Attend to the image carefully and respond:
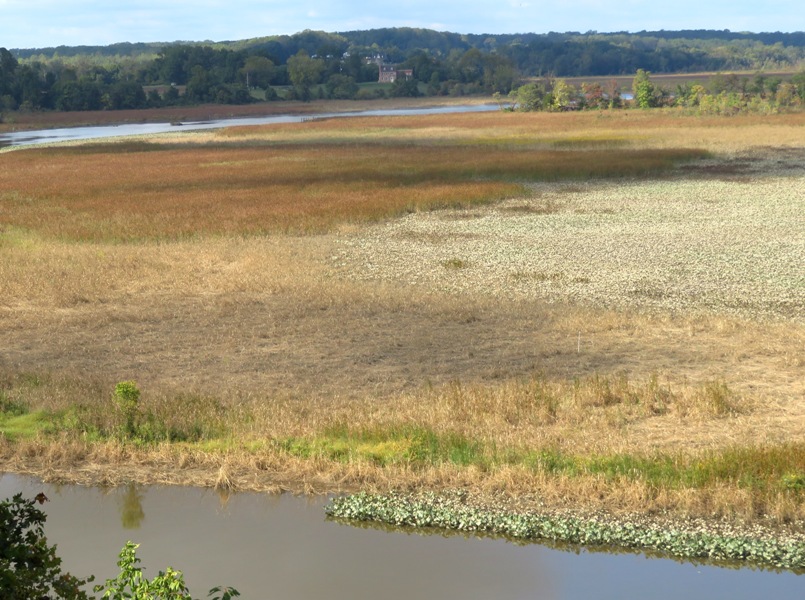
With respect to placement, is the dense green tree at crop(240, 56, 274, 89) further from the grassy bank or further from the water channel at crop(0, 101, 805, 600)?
the water channel at crop(0, 101, 805, 600)

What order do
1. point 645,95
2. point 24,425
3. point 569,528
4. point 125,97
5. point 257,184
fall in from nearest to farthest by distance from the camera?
point 569,528 → point 24,425 → point 257,184 → point 645,95 → point 125,97

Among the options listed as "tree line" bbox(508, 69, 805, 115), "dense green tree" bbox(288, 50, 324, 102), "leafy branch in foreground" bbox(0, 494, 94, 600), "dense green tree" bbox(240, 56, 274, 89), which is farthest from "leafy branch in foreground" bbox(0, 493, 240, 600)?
"dense green tree" bbox(240, 56, 274, 89)

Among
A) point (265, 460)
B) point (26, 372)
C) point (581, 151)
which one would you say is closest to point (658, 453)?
point (265, 460)

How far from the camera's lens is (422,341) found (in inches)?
609

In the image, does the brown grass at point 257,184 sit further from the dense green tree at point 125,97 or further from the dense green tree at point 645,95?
the dense green tree at point 125,97

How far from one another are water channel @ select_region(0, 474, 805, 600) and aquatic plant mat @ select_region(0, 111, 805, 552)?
69 centimetres

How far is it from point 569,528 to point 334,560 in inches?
79.5

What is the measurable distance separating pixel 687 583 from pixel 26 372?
372 inches

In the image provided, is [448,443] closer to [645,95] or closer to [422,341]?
[422,341]

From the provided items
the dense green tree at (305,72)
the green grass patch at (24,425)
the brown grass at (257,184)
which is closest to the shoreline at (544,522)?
the green grass patch at (24,425)

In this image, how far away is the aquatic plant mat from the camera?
33.1ft

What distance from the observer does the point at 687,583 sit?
311 inches

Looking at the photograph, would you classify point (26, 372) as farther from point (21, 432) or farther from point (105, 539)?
point (105, 539)

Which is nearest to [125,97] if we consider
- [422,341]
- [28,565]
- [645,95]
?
[645,95]
